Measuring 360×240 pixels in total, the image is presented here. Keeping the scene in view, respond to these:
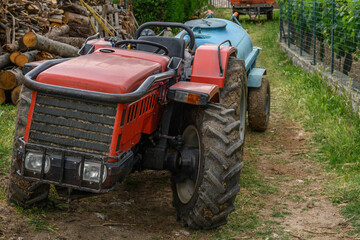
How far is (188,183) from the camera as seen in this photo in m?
4.80

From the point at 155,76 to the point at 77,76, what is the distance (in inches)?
25.2

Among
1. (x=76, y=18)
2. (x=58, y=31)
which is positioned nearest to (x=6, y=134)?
(x=58, y=31)

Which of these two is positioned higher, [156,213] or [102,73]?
[102,73]

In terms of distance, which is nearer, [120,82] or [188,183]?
[120,82]

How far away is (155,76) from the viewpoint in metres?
4.23

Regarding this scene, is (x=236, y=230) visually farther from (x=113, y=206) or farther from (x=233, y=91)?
(x=233, y=91)

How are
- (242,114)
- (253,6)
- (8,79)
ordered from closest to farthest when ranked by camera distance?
(242,114) → (8,79) → (253,6)

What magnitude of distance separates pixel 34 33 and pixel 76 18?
3.25m

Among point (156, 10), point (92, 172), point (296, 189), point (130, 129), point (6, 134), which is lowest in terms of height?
point (296, 189)

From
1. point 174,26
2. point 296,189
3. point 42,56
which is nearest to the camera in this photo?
point 174,26

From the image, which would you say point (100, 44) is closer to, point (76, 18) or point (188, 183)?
point (188, 183)

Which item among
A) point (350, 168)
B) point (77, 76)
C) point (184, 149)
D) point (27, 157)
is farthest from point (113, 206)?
point (350, 168)

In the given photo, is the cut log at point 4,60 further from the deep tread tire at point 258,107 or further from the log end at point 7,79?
the deep tread tire at point 258,107

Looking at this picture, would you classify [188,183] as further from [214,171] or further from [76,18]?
[76,18]
